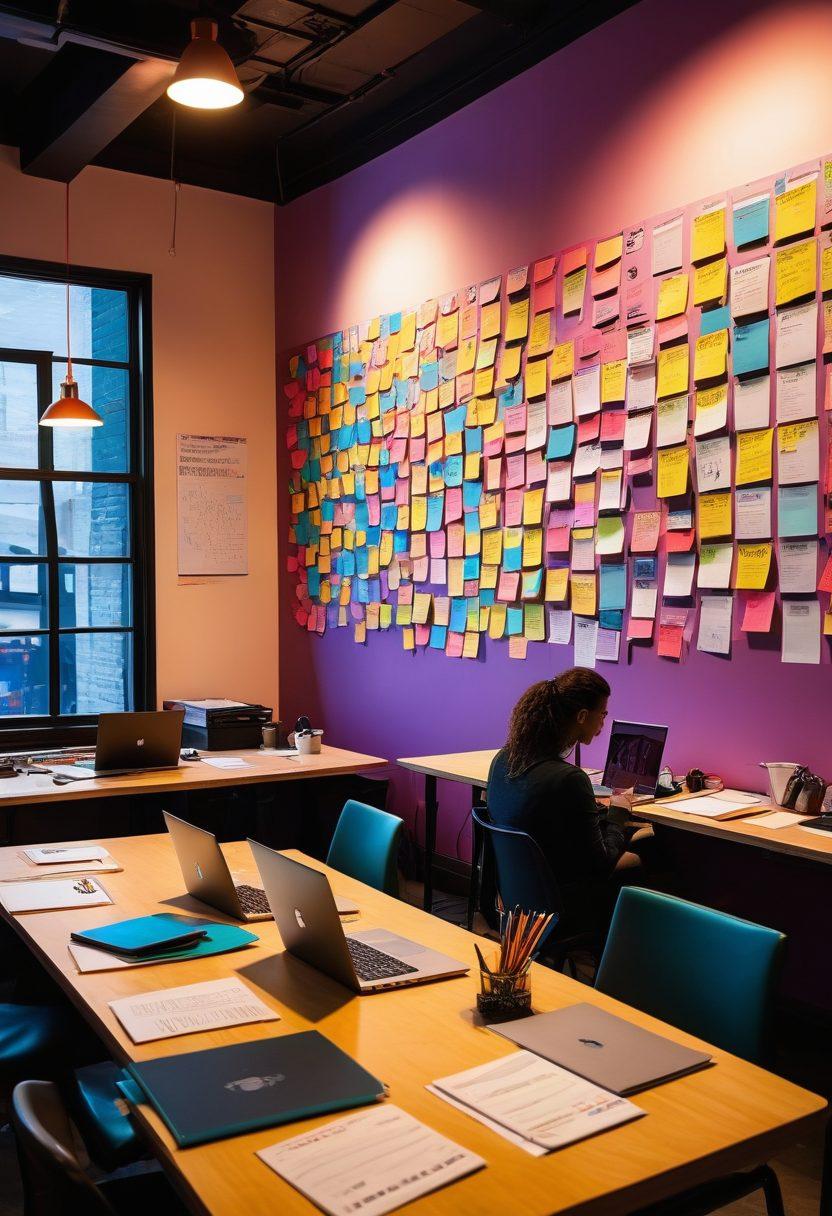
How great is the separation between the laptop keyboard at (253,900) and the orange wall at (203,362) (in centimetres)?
354

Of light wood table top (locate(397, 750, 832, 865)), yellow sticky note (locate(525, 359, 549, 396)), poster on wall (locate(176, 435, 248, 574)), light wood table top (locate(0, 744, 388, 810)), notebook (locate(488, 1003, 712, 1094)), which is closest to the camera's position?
notebook (locate(488, 1003, 712, 1094))

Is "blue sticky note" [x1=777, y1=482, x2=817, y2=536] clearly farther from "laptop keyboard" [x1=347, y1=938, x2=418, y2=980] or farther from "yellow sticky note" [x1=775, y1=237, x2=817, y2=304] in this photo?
"laptop keyboard" [x1=347, y1=938, x2=418, y2=980]

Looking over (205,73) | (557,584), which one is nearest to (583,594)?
(557,584)

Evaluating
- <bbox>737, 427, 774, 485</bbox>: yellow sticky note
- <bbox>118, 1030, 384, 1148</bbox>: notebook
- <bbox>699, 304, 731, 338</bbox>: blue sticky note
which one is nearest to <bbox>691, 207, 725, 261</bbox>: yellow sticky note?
<bbox>699, 304, 731, 338</bbox>: blue sticky note

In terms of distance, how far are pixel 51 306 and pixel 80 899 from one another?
4.09 m

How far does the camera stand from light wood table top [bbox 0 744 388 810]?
3818 millimetres

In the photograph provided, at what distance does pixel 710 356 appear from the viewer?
373 centimetres

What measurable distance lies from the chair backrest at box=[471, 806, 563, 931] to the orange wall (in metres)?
3.28

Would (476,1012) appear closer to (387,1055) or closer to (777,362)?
(387,1055)

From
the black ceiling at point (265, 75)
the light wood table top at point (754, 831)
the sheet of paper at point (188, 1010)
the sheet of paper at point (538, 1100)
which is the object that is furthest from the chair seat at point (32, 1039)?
the black ceiling at point (265, 75)

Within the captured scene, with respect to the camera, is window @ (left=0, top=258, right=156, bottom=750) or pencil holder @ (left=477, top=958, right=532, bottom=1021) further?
window @ (left=0, top=258, right=156, bottom=750)

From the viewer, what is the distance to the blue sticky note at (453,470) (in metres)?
4.94

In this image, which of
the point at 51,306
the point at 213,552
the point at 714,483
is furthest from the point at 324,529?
the point at 714,483

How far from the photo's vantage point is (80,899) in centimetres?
251
